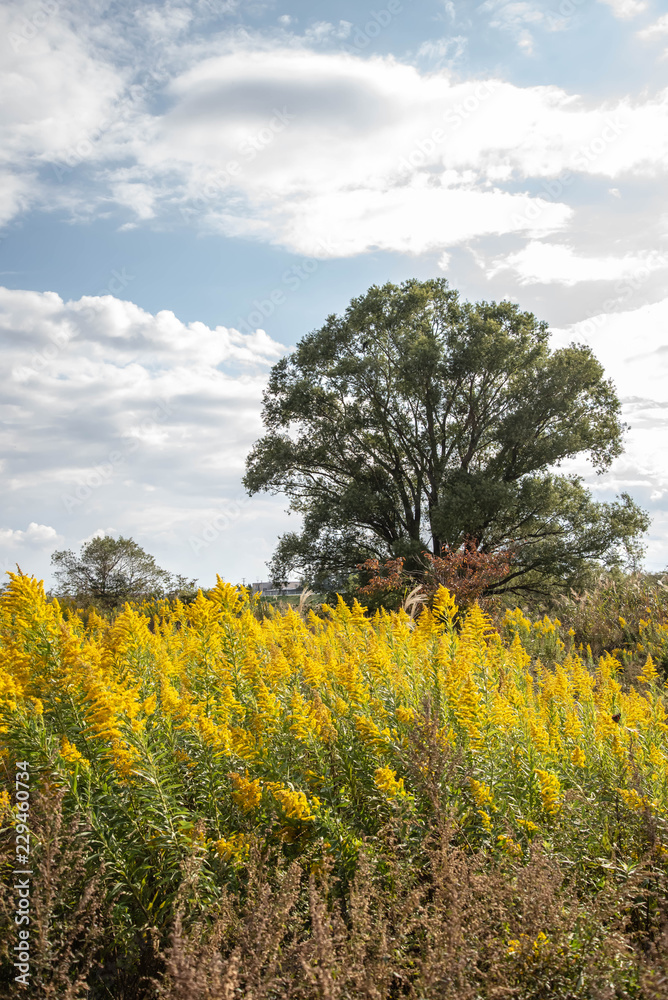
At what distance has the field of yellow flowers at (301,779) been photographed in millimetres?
2635

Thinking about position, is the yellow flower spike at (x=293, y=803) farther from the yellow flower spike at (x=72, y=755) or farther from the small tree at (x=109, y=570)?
the small tree at (x=109, y=570)

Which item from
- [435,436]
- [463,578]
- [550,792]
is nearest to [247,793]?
[550,792]

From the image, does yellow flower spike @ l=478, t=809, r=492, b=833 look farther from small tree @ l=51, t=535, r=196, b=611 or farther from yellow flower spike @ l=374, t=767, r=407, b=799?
small tree @ l=51, t=535, r=196, b=611

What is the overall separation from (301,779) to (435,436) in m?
21.7

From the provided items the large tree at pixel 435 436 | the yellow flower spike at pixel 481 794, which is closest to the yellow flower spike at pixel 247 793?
the yellow flower spike at pixel 481 794

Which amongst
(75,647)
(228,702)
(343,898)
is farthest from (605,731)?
(75,647)

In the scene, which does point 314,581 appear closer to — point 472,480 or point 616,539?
point 472,480

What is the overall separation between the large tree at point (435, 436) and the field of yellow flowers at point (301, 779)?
58.3 feet

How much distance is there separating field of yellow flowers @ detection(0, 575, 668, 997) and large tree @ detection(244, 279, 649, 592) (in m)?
17.8

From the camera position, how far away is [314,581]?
888 inches

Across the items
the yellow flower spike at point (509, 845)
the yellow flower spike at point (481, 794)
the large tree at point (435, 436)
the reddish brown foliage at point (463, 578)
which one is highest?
the large tree at point (435, 436)

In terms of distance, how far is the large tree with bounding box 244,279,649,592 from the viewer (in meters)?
21.8

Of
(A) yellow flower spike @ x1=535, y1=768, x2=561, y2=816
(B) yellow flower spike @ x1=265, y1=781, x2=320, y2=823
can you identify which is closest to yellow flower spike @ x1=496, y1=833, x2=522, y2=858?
(A) yellow flower spike @ x1=535, y1=768, x2=561, y2=816

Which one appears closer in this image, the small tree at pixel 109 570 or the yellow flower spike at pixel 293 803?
the yellow flower spike at pixel 293 803
